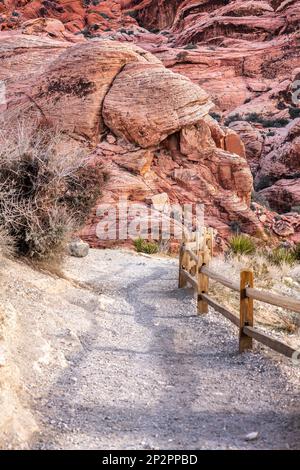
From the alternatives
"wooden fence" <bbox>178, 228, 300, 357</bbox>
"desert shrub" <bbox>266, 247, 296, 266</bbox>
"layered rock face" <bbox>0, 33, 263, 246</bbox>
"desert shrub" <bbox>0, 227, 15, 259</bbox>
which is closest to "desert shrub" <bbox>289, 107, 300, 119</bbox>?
"layered rock face" <bbox>0, 33, 263, 246</bbox>

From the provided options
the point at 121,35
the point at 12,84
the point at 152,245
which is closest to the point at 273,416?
the point at 152,245

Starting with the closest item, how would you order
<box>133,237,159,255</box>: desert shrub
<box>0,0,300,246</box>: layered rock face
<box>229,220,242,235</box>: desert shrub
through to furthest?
<box>133,237,159,255</box>: desert shrub, <box>0,0,300,246</box>: layered rock face, <box>229,220,242,235</box>: desert shrub

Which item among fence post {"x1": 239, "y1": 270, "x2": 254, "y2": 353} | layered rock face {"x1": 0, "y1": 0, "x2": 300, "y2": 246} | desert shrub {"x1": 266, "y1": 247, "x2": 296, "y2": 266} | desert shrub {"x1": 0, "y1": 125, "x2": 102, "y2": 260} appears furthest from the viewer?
layered rock face {"x1": 0, "y1": 0, "x2": 300, "y2": 246}

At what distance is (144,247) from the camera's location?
16562 mm

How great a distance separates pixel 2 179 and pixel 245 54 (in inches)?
1933

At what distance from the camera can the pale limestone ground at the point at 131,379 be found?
3504 mm

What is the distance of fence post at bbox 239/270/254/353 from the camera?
5.48 metres

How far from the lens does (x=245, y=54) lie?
2009 inches

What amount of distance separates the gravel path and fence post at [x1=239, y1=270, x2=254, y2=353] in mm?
174

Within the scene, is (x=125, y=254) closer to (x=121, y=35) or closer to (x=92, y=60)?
(x=92, y=60)

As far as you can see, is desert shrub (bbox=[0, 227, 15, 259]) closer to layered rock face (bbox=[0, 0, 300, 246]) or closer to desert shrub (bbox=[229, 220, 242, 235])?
layered rock face (bbox=[0, 0, 300, 246])

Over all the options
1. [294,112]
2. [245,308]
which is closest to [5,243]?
[245,308]

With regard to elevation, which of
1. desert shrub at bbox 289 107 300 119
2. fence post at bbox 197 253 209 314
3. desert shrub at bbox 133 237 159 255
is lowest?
desert shrub at bbox 133 237 159 255

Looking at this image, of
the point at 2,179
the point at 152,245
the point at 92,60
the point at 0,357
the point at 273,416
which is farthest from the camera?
the point at 92,60
